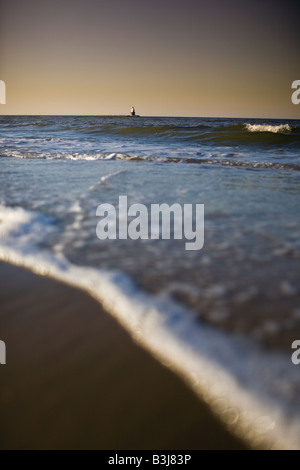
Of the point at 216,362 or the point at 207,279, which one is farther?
the point at 207,279

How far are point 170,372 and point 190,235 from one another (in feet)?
3.89

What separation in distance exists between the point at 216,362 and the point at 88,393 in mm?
457

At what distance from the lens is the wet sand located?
81 cm

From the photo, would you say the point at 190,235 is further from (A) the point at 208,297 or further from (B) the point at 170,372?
(B) the point at 170,372

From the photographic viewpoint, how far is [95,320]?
125 centimetres

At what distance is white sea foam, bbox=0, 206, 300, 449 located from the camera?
0.87 meters

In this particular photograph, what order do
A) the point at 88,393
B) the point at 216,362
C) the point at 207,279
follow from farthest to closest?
the point at 207,279, the point at 216,362, the point at 88,393

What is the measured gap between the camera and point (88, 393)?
0.92 m

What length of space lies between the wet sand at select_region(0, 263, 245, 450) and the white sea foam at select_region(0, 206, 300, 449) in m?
0.05

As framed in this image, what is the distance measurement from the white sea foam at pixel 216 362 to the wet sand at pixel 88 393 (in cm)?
5

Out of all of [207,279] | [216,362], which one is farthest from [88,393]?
[207,279]

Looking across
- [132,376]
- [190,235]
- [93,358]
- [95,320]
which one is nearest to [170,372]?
[132,376]

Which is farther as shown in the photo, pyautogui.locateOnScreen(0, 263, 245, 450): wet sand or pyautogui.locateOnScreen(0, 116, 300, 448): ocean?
pyautogui.locateOnScreen(0, 116, 300, 448): ocean

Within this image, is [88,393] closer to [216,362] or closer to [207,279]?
[216,362]
